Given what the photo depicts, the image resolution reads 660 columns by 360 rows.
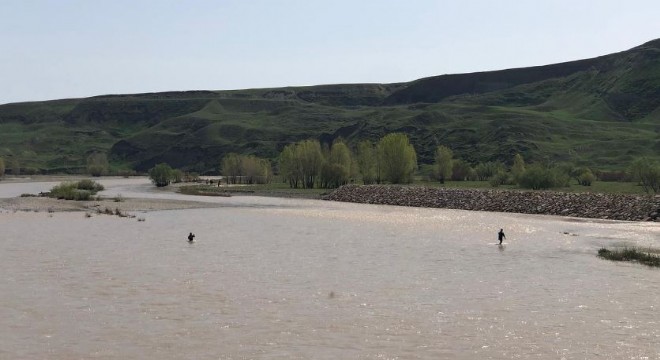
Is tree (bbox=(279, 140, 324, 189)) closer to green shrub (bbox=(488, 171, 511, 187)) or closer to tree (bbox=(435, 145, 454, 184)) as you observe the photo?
tree (bbox=(435, 145, 454, 184))

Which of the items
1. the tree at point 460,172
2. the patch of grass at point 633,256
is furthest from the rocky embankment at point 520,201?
the tree at point 460,172

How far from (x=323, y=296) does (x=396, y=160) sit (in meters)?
97.6

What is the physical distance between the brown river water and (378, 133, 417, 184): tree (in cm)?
7086

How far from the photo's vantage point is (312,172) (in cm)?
13488

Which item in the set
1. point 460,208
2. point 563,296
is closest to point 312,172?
point 460,208

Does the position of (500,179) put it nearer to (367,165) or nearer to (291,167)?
(367,165)

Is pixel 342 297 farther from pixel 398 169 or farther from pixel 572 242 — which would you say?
pixel 398 169

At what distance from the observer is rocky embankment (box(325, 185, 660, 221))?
68.4 m

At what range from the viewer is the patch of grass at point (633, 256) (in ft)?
122

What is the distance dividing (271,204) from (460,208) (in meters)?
24.9

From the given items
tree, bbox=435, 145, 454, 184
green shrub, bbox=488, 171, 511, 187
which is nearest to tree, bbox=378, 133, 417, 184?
tree, bbox=435, 145, 454, 184

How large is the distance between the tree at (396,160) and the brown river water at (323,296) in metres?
70.9

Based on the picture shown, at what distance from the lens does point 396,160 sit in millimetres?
124938

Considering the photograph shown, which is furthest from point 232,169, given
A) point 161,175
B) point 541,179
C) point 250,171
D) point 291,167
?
point 541,179
